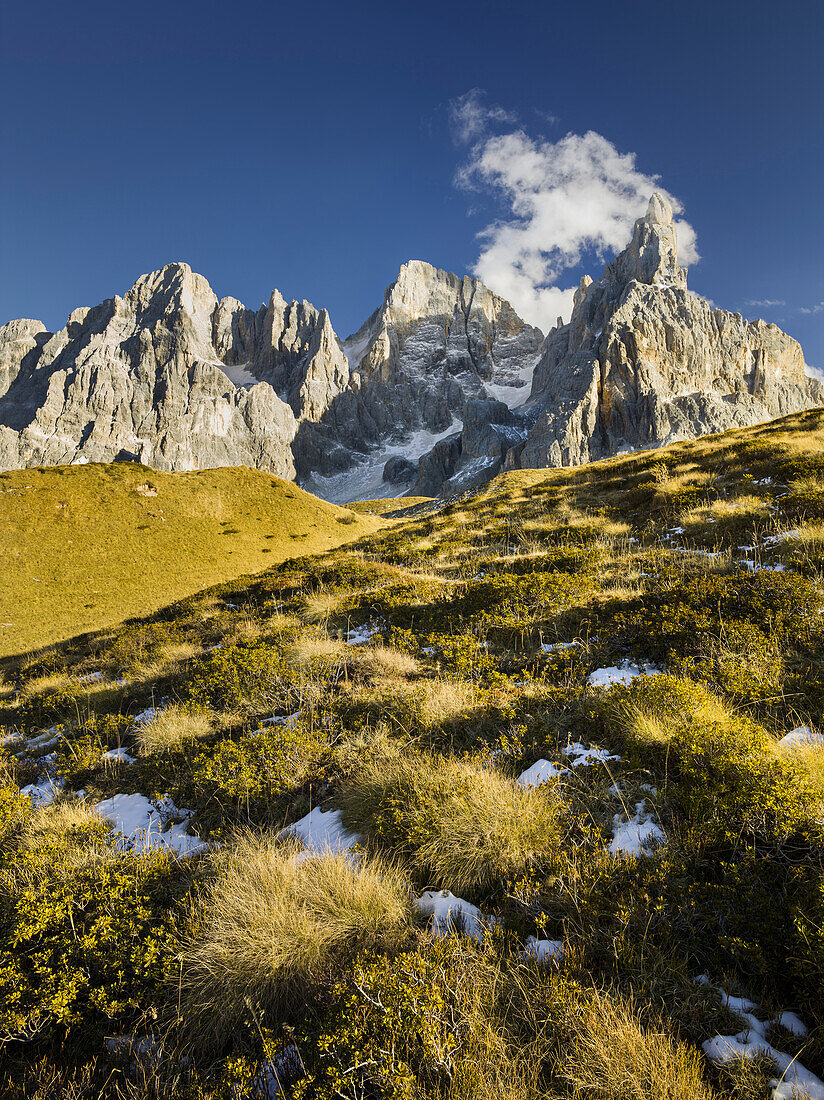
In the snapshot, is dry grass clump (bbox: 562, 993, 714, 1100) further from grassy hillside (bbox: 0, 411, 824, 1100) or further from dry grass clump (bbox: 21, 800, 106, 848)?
dry grass clump (bbox: 21, 800, 106, 848)

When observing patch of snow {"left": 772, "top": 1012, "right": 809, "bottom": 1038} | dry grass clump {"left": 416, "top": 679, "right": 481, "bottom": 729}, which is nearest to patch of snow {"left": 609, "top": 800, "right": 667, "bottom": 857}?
patch of snow {"left": 772, "top": 1012, "right": 809, "bottom": 1038}

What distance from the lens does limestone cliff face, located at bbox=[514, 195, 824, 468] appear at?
495 ft

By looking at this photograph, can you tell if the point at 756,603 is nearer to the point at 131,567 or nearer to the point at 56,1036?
Result: the point at 56,1036

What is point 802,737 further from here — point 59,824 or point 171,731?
point 59,824

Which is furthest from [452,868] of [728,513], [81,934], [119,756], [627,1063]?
[728,513]

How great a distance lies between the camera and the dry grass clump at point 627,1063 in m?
2.11

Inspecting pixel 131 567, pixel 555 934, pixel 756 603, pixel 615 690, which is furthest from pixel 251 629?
pixel 131 567

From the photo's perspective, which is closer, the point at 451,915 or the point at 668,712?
the point at 451,915

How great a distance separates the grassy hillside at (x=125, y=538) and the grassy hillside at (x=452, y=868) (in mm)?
11821

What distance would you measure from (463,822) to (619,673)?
3.28 meters

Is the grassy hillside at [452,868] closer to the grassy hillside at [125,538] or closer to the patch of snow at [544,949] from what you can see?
the patch of snow at [544,949]

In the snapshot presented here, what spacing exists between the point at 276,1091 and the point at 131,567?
22783mm

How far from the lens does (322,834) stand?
14.5ft

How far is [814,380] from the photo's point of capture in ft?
637
